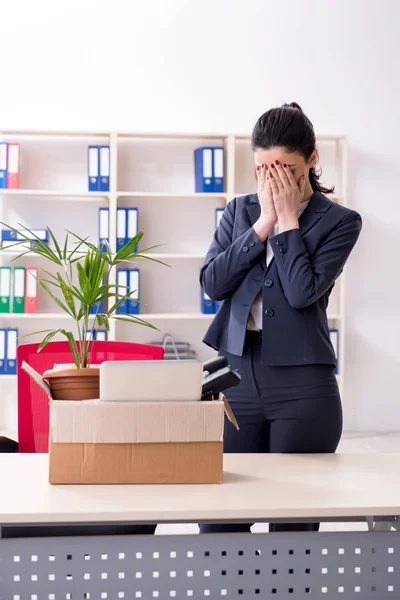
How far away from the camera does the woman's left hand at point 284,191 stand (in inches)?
72.2

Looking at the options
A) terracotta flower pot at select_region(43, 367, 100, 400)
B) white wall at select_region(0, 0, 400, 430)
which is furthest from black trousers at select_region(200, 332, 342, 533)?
white wall at select_region(0, 0, 400, 430)

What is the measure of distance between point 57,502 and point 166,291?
3847mm

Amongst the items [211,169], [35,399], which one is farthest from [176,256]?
[35,399]

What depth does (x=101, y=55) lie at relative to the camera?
509 cm

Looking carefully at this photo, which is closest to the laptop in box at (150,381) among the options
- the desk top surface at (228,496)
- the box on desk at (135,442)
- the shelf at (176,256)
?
the box on desk at (135,442)

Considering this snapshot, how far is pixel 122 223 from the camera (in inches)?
192

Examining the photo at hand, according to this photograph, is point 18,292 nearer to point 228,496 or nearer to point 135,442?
point 135,442

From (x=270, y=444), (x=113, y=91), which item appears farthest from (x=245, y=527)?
(x=113, y=91)

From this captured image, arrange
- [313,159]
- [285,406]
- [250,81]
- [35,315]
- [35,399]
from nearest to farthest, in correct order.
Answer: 1. [285,406]
2. [313,159]
3. [35,399]
4. [35,315]
5. [250,81]

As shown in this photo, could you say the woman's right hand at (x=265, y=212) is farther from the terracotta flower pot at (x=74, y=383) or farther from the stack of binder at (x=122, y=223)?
the stack of binder at (x=122, y=223)

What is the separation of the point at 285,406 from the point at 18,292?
11.0 ft

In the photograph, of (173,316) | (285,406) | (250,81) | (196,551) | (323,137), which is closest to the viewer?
(196,551)

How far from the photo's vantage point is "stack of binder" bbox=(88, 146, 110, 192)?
191 inches

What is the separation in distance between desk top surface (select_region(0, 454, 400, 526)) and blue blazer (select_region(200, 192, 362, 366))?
0.92 feet
